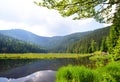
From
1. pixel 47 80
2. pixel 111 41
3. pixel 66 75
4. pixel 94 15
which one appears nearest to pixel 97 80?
pixel 66 75

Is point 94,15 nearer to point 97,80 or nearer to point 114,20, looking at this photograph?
point 114,20

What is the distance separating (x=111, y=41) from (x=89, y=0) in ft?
179

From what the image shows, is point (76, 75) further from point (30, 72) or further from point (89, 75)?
point (30, 72)

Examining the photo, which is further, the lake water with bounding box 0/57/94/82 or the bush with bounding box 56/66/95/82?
the lake water with bounding box 0/57/94/82

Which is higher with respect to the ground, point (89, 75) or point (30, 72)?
point (89, 75)

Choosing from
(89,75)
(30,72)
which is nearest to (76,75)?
(89,75)

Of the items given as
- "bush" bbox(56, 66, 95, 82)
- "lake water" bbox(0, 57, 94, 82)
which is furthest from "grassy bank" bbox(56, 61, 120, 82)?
"lake water" bbox(0, 57, 94, 82)

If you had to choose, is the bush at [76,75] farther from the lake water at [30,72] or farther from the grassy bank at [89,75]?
the lake water at [30,72]

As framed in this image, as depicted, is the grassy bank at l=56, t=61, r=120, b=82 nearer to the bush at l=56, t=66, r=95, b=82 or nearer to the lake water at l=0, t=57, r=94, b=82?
the bush at l=56, t=66, r=95, b=82

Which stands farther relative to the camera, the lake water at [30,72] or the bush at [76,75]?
the lake water at [30,72]

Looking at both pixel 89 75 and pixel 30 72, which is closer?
pixel 89 75

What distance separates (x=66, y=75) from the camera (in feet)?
44.4

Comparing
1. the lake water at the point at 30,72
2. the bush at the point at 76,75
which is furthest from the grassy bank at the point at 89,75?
the lake water at the point at 30,72

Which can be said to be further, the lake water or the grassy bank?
the lake water
